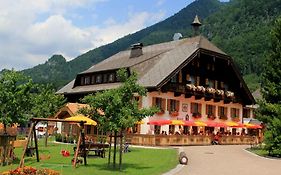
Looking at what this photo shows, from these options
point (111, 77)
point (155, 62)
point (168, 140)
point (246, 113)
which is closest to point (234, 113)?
point (246, 113)

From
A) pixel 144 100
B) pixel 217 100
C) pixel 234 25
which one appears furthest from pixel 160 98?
pixel 234 25

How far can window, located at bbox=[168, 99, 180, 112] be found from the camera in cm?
4323

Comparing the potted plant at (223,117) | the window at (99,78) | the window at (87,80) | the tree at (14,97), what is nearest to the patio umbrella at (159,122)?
the window at (99,78)

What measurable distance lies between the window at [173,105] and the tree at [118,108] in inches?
933

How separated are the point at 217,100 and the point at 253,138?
237 inches

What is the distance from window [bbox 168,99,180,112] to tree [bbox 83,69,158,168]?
77.8 ft

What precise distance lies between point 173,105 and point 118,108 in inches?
991

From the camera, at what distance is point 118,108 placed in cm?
1891

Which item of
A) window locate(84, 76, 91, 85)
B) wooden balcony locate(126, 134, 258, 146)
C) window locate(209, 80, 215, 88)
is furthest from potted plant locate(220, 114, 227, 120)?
window locate(84, 76, 91, 85)

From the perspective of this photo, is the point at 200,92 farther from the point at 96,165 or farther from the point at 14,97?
the point at 96,165

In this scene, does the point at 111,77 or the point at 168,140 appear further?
the point at 111,77

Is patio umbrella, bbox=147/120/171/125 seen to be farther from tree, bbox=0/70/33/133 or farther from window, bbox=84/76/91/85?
tree, bbox=0/70/33/133

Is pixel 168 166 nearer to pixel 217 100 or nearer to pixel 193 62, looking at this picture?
pixel 193 62

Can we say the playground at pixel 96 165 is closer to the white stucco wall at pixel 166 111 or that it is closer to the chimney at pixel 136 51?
the white stucco wall at pixel 166 111
